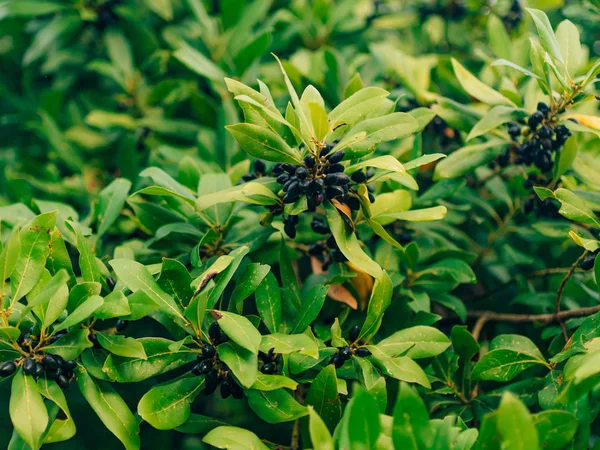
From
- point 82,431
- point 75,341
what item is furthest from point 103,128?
point 75,341

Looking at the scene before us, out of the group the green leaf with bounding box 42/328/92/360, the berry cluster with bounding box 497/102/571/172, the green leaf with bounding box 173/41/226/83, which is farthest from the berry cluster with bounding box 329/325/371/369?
the green leaf with bounding box 173/41/226/83

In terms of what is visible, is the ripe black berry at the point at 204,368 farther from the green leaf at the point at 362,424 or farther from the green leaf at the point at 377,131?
the green leaf at the point at 377,131

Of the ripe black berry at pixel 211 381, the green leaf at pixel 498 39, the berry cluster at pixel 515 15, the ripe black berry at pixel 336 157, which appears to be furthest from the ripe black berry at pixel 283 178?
the berry cluster at pixel 515 15

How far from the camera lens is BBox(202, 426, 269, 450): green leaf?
123 cm

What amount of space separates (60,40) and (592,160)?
1991 millimetres

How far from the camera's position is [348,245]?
53.4 inches

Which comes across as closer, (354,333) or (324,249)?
(354,333)

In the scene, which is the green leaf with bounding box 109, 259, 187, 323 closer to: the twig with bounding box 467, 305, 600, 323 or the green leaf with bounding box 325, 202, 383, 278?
the green leaf with bounding box 325, 202, 383, 278

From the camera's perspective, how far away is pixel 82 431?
194 cm

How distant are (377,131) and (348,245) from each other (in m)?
0.27

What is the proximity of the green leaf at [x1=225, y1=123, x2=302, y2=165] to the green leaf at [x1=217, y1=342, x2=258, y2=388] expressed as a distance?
42 cm

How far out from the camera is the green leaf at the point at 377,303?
1.37 m

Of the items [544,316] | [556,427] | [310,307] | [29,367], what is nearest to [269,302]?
→ [310,307]

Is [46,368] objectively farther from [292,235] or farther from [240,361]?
[292,235]
